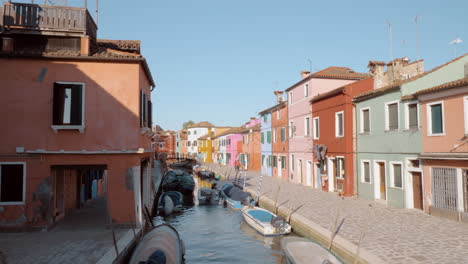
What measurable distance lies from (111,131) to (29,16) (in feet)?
18.7

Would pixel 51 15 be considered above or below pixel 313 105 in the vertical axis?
above

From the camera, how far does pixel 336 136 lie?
2250 centimetres

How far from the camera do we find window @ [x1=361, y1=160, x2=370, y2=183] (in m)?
19.8

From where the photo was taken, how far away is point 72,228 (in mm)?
13195

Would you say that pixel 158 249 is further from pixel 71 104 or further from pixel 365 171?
pixel 365 171

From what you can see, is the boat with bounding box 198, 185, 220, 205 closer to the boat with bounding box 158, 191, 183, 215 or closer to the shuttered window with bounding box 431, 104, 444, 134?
the boat with bounding box 158, 191, 183, 215

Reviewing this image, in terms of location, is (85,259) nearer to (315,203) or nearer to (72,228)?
(72,228)

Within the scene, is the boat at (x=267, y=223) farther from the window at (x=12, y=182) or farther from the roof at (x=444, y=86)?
the window at (x=12, y=182)

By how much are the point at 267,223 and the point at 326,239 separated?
3967 mm

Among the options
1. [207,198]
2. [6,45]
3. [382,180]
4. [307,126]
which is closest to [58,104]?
[6,45]

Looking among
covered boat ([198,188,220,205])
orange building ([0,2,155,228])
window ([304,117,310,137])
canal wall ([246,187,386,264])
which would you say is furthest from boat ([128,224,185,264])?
window ([304,117,310,137])

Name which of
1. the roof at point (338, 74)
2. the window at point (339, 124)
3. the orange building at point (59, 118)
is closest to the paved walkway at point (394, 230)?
the window at point (339, 124)

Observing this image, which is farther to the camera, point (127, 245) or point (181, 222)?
point (181, 222)

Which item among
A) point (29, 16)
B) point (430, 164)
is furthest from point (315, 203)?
point (29, 16)
